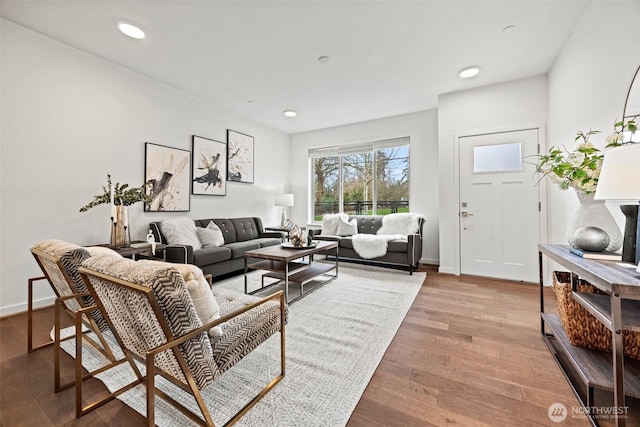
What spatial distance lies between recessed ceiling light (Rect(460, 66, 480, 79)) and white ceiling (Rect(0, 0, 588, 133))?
9 centimetres

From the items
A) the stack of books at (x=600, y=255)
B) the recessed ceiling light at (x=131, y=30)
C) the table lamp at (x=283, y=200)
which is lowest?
the stack of books at (x=600, y=255)

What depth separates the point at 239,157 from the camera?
4.83m

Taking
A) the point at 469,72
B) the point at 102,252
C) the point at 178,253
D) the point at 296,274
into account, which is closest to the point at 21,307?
the point at 178,253

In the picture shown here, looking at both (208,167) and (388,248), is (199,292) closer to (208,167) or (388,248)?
(388,248)

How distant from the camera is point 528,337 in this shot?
6.70 ft

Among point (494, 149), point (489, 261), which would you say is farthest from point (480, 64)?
point (489, 261)

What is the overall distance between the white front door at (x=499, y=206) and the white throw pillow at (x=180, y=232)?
3795mm

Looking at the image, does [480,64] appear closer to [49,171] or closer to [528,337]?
[528,337]

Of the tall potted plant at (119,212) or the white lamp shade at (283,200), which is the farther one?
the white lamp shade at (283,200)

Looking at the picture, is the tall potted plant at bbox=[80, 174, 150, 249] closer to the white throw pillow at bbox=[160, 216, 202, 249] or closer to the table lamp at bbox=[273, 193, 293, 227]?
the white throw pillow at bbox=[160, 216, 202, 249]

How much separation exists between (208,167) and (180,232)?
1316 millimetres

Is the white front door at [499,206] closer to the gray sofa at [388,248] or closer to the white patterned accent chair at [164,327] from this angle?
the gray sofa at [388,248]

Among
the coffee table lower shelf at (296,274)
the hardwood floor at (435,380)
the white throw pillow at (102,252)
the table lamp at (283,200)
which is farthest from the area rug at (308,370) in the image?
the table lamp at (283,200)

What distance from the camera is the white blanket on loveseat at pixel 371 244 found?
4.04m
